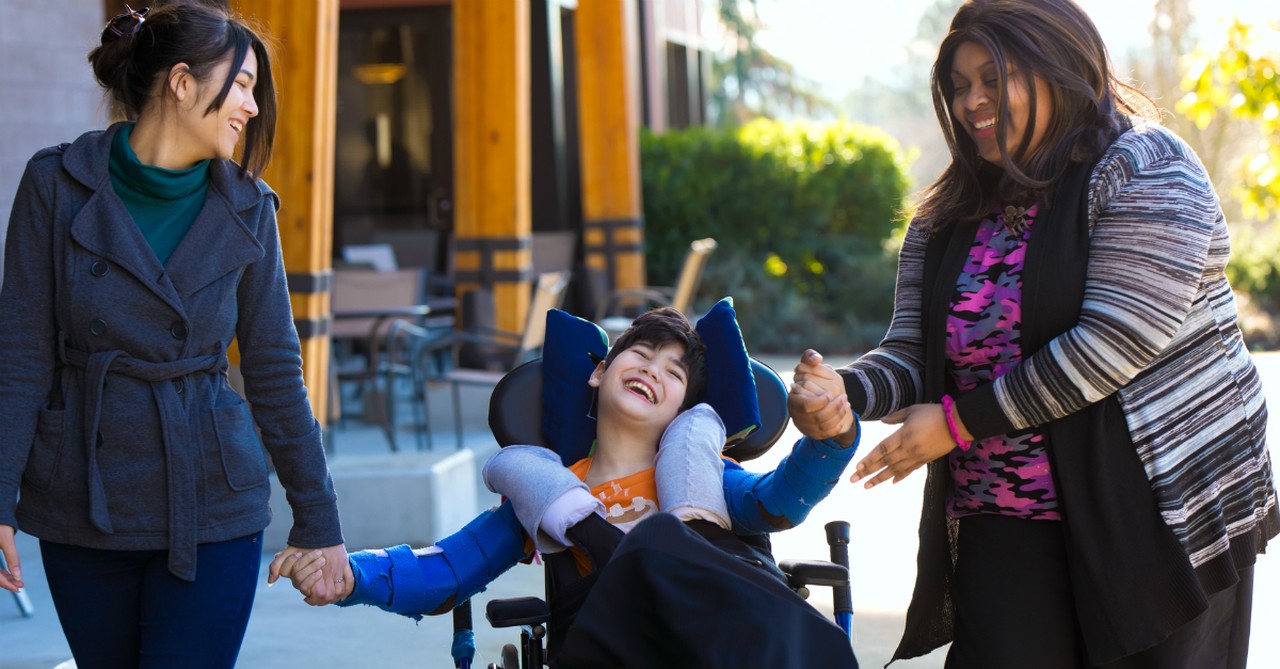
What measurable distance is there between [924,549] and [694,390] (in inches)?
24.4


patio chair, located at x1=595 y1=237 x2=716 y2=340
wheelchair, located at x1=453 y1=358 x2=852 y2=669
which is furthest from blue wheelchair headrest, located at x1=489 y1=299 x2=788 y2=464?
patio chair, located at x1=595 y1=237 x2=716 y2=340

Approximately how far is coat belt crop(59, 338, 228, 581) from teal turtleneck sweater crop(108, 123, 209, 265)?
6.9 inches

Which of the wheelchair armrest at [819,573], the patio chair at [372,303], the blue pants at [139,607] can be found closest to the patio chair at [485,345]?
the patio chair at [372,303]

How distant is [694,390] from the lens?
316 centimetres

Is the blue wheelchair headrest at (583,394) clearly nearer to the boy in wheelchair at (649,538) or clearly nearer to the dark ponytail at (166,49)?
the boy in wheelchair at (649,538)

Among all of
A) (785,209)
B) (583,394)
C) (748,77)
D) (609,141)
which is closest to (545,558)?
(583,394)

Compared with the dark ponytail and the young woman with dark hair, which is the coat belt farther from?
the dark ponytail

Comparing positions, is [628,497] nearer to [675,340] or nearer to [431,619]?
[675,340]

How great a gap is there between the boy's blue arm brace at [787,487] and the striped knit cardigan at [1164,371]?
0.29m

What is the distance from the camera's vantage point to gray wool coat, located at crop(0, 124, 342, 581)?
2.32 metres

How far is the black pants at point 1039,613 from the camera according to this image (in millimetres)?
2562

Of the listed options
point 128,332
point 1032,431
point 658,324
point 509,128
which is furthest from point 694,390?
point 509,128

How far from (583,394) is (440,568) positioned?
529mm

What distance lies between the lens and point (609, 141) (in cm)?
1193
